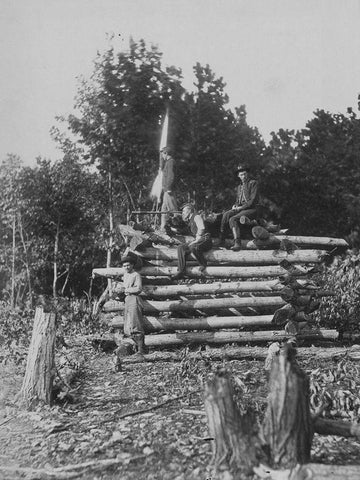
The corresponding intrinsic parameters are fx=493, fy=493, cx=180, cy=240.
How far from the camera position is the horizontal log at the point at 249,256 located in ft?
36.2

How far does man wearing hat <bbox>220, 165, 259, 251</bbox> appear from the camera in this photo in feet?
36.4

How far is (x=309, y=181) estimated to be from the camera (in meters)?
24.4

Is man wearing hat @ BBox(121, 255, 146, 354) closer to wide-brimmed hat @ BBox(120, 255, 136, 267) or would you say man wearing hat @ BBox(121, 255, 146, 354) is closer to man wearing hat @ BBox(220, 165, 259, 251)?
wide-brimmed hat @ BBox(120, 255, 136, 267)

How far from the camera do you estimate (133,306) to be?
1045 cm

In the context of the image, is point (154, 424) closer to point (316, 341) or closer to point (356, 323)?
point (316, 341)

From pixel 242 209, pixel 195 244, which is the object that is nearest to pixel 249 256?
pixel 242 209

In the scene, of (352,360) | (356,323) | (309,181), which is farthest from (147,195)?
(352,360)

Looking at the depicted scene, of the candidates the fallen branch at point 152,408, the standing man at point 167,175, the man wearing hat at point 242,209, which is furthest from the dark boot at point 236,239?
the fallen branch at point 152,408

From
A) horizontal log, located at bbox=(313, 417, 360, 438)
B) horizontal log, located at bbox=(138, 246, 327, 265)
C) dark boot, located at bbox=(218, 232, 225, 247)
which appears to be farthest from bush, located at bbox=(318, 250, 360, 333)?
horizontal log, located at bbox=(313, 417, 360, 438)

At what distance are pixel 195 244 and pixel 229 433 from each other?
6688 mm

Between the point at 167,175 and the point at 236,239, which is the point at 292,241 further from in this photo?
the point at 167,175

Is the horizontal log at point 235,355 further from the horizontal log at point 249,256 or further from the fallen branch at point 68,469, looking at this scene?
the fallen branch at point 68,469

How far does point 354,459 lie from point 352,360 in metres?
4.45

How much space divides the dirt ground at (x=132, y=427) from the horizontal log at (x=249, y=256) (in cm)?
276
